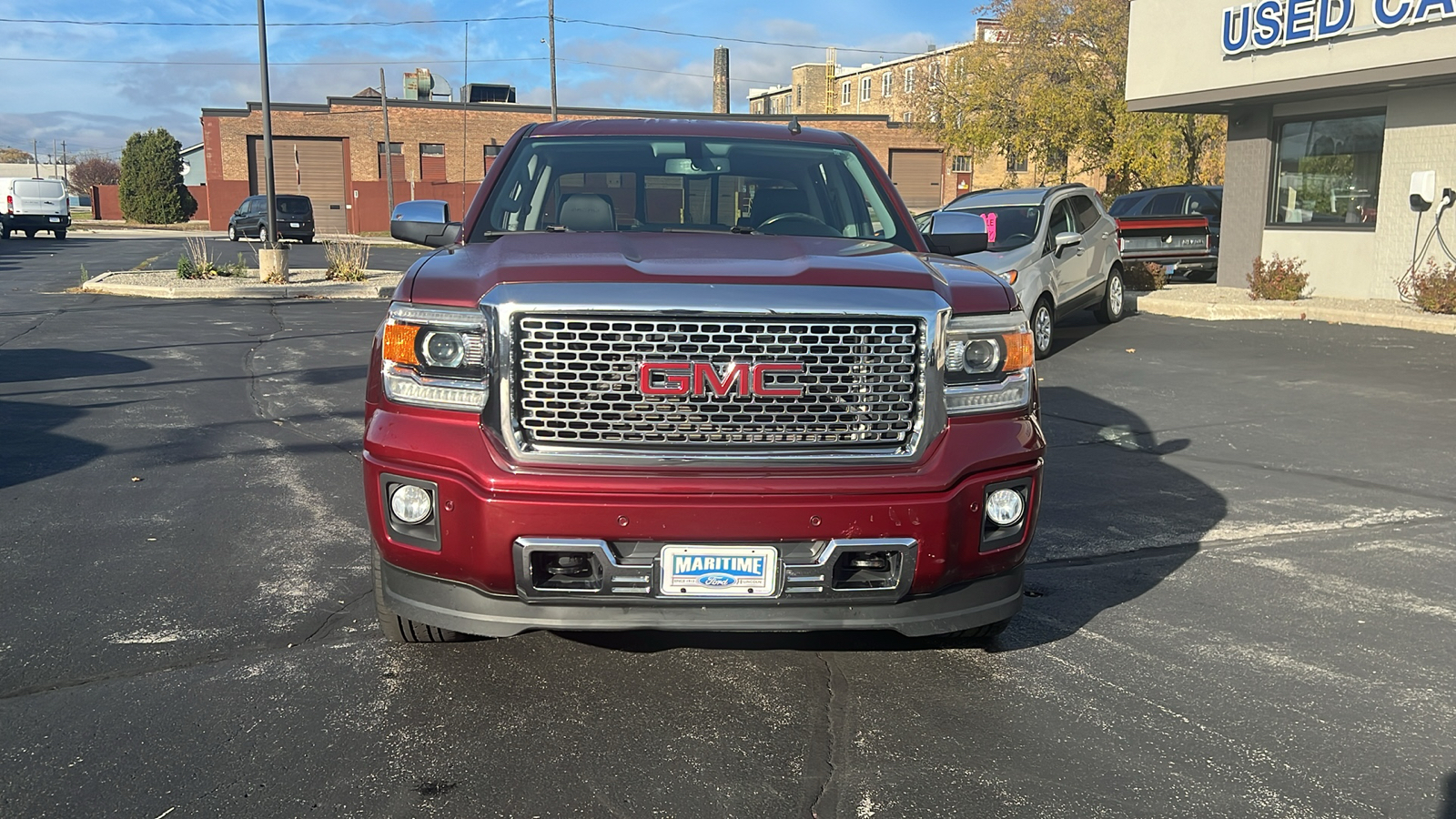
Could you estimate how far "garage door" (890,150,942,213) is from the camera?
59.7 m

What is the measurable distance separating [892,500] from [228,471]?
4.90m

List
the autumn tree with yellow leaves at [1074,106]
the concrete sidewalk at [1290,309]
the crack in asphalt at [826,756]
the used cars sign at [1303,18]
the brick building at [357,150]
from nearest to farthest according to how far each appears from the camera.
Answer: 1. the crack in asphalt at [826,756]
2. the concrete sidewalk at [1290,309]
3. the used cars sign at [1303,18]
4. the autumn tree with yellow leaves at [1074,106]
5. the brick building at [357,150]

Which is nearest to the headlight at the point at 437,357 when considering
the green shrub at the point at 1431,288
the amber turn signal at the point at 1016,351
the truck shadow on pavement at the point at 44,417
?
the amber turn signal at the point at 1016,351

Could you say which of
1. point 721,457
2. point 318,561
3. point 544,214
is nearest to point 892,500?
point 721,457

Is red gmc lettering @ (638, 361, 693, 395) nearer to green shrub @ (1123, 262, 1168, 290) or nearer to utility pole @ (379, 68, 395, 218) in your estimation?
green shrub @ (1123, 262, 1168, 290)

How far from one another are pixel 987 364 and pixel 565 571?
4.63 feet

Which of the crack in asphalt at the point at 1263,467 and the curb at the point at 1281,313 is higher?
the curb at the point at 1281,313

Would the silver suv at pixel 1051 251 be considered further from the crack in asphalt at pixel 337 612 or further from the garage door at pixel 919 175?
the garage door at pixel 919 175

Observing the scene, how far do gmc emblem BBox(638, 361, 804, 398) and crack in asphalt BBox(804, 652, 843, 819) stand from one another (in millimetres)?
1034

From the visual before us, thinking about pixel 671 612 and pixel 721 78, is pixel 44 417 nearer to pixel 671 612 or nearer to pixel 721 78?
pixel 671 612

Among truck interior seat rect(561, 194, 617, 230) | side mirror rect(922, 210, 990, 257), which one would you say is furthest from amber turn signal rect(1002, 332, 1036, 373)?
truck interior seat rect(561, 194, 617, 230)

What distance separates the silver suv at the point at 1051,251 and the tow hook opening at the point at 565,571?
9104 millimetres

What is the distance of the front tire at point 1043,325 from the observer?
12.6m

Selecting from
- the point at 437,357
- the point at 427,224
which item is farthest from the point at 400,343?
the point at 427,224
